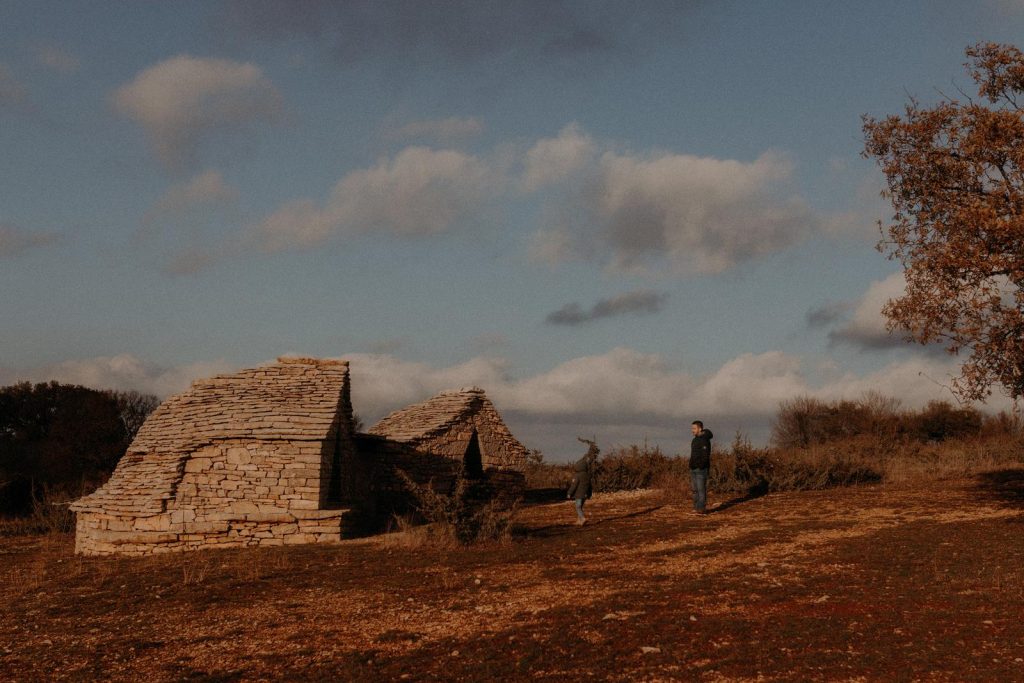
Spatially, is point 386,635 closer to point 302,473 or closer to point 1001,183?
point 302,473

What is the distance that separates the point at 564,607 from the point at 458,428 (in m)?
12.9

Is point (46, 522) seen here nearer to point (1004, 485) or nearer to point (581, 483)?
point (581, 483)

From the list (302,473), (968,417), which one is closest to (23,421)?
(302,473)

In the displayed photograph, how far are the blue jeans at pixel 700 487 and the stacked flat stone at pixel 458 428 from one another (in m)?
6.41

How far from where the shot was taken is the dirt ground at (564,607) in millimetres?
7898

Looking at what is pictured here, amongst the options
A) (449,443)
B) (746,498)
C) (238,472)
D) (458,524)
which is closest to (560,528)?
(458,524)

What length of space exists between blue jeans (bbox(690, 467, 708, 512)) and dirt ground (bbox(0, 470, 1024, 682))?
1657 millimetres

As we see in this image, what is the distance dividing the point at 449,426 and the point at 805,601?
44.5ft

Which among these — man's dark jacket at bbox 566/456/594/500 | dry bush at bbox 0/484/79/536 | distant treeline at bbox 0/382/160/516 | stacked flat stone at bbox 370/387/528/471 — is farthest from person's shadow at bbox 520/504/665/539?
distant treeline at bbox 0/382/160/516

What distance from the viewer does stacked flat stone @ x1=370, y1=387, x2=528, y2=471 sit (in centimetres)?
2209

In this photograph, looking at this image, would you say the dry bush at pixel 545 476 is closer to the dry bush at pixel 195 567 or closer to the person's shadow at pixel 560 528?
the person's shadow at pixel 560 528

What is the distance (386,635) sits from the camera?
9.13 m

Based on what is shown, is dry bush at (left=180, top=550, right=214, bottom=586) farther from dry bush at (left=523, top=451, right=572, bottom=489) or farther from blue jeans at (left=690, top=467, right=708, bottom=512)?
dry bush at (left=523, top=451, right=572, bottom=489)

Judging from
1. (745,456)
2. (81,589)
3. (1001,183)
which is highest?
(1001,183)
